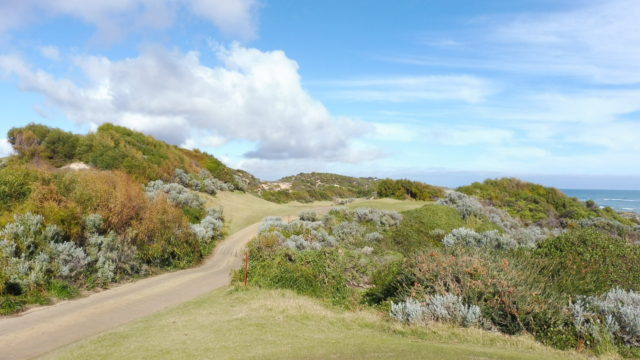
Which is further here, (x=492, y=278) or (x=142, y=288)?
(x=142, y=288)

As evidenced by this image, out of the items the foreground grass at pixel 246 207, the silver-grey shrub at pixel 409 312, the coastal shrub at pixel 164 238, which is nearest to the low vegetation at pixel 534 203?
the foreground grass at pixel 246 207

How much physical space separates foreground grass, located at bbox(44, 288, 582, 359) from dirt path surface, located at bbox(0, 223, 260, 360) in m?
1.09

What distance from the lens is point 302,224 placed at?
21031 millimetres

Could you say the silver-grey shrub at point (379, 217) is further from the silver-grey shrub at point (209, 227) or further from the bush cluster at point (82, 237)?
the bush cluster at point (82, 237)

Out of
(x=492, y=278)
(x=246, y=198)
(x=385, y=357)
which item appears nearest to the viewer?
(x=385, y=357)

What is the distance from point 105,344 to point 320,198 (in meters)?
48.0

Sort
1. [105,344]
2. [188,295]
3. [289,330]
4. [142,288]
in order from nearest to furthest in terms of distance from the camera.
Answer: [105,344], [289,330], [188,295], [142,288]

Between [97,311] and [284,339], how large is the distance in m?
6.00

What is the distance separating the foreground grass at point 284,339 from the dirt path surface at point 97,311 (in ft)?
3.59

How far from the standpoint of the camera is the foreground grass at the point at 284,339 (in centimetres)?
639

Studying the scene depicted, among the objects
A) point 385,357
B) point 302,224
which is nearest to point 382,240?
point 302,224

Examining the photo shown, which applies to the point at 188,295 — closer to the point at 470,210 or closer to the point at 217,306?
the point at 217,306

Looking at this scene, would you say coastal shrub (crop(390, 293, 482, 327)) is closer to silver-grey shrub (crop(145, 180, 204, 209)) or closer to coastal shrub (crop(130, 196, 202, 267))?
coastal shrub (crop(130, 196, 202, 267))

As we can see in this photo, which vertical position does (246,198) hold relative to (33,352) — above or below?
above
